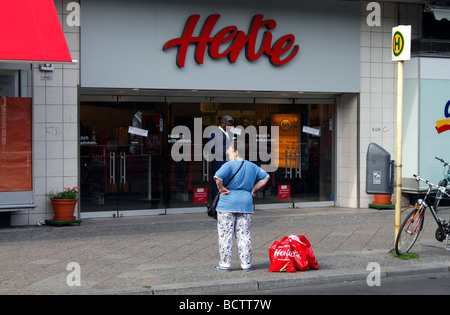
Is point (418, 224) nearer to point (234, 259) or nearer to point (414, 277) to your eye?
point (414, 277)

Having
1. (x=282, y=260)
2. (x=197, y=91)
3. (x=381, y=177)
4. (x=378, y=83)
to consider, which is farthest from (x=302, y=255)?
(x=378, y=83)

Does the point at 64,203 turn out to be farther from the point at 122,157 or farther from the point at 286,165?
the point at 286,165

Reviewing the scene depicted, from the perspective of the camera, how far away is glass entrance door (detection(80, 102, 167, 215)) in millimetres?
14078

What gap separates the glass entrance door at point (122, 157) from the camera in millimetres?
14078

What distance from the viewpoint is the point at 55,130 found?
13.2 meters

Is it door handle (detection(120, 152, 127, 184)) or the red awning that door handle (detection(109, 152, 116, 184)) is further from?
the red awning

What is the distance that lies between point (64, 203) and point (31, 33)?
3289mm

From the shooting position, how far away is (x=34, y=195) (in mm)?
12898

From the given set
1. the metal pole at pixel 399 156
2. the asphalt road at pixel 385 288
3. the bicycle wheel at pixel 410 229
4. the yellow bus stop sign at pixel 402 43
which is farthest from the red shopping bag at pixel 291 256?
the yellow bus stop sign at pixel 402 43

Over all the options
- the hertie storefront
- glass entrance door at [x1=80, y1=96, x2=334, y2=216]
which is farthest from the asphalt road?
the hertie storefront
